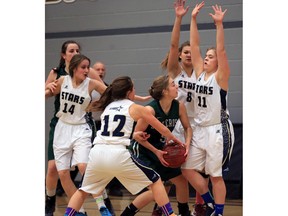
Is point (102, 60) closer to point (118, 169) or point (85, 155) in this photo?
point (85, 155)

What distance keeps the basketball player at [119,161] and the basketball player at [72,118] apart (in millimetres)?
881

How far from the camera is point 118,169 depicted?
491 centimetres

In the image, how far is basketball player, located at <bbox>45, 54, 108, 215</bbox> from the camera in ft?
19.7

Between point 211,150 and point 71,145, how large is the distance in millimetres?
1482

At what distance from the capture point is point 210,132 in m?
5.55

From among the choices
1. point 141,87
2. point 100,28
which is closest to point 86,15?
point 100,28

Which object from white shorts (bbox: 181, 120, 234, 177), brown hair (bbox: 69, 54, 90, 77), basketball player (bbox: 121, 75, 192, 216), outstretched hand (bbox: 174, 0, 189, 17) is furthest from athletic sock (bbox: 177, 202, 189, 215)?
outstretched hand (bbox: 174, 0, 189, 17)

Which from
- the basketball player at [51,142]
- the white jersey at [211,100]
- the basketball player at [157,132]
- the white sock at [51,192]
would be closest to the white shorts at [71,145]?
the basketball player at [51,142]

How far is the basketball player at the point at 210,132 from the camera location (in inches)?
216

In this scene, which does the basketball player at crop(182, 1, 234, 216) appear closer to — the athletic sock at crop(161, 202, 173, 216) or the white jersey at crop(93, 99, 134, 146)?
the athletic sock at crop(161, 202, 173, 216)

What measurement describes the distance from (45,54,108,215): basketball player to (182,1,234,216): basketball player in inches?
42.4

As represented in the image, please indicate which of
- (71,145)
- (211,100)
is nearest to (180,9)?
(211,100)

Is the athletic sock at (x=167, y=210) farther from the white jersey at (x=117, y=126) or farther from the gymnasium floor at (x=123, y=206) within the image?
the gymnasium floor at (x=123, y=206)

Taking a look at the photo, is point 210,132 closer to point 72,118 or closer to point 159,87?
point 159,87
